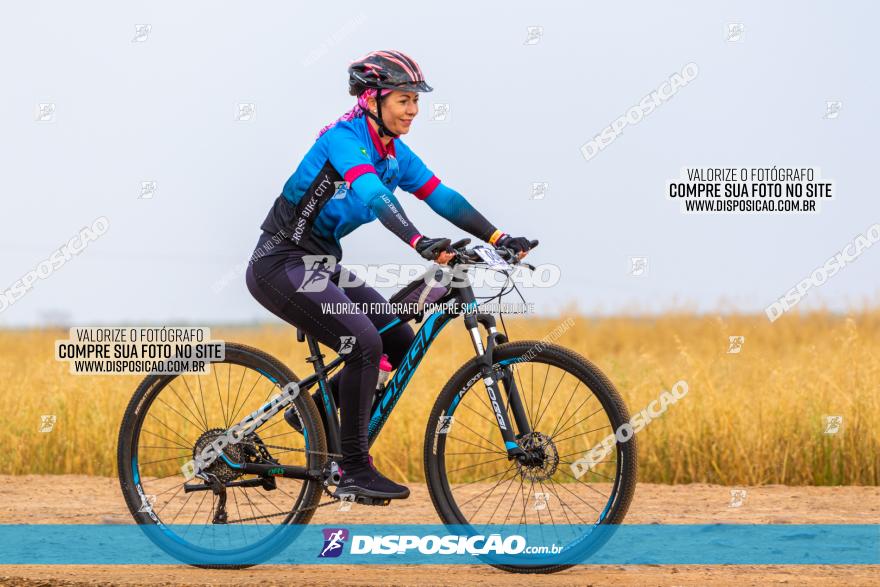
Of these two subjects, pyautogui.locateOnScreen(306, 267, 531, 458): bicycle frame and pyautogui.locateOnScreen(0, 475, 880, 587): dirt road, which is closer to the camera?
pyautogui.locateOnScreen(306, 267, 531, 458): bicycle frame

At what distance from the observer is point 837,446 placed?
9.61 metres

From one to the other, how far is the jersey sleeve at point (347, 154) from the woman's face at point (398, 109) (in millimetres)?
197

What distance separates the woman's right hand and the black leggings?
2.16ft

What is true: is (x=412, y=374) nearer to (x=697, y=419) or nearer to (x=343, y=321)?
(x=343, y=321)

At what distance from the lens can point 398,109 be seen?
625cm

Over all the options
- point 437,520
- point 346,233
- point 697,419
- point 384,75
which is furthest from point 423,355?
point 697,419

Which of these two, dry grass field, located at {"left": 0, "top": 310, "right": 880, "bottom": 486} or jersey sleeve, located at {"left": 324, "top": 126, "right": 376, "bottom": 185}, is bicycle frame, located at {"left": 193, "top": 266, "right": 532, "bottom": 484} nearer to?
jersey sleeve, located at {"left": 324, "top": 126, "right": 376, "bottom": 185}

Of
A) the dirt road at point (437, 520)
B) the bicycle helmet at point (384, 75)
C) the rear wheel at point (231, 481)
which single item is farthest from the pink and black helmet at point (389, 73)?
the dirt road at point (437, 520)

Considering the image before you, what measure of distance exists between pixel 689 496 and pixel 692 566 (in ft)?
7.50

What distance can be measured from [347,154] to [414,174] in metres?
0.59

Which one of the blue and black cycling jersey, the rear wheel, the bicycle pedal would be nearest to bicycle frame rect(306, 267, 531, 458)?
the rear wheel

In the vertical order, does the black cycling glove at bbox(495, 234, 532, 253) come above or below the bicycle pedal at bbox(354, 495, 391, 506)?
above

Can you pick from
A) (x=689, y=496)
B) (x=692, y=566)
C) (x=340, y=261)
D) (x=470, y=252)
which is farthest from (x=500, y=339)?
(x=689, y=496)

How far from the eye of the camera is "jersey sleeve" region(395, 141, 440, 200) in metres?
6.55
